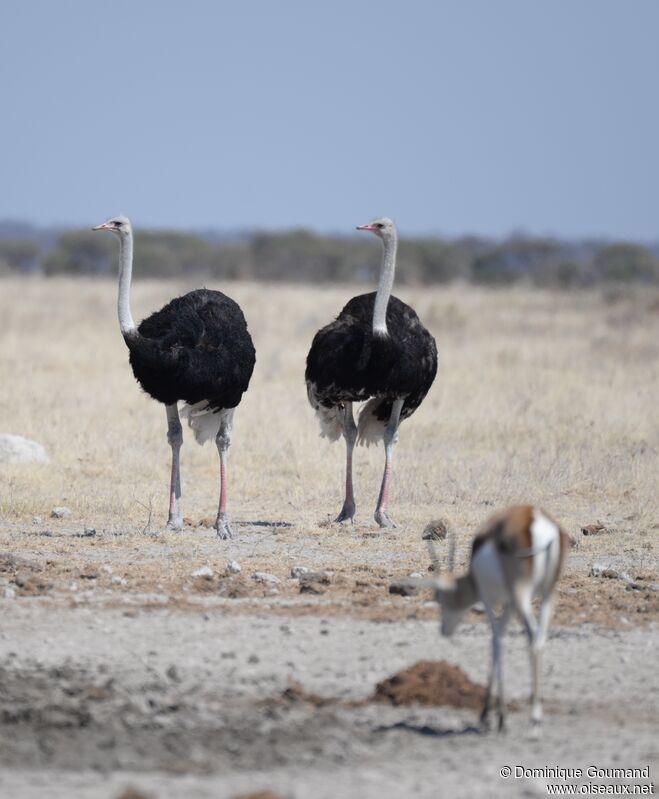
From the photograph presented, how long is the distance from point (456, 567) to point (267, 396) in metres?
8.46

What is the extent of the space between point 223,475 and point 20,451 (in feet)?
8.15

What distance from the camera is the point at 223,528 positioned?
431 inches

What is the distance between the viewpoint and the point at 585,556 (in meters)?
10.5

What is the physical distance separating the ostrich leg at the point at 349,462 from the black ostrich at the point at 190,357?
915 mm

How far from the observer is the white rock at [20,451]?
13.1 m

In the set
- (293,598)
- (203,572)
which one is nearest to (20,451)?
(203,572)

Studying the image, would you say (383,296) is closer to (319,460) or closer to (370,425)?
(370,425)

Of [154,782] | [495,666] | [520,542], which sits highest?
[520,542]

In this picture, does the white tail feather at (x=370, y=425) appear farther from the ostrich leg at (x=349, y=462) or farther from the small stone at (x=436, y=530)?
the small stone at (x=436, y=530)

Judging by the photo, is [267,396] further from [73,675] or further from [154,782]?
[154,782]

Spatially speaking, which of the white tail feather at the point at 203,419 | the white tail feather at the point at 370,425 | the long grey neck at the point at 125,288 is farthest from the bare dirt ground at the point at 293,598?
the long grey neck at the point at 125,288

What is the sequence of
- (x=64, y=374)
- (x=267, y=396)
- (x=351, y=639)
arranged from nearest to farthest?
(x=351, y=639), (x=267, y=396), (x=64, y=374)

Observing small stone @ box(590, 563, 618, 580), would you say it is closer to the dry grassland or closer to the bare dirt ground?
the bare dirt ground

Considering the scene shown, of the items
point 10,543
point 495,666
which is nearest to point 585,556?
point 10,543
